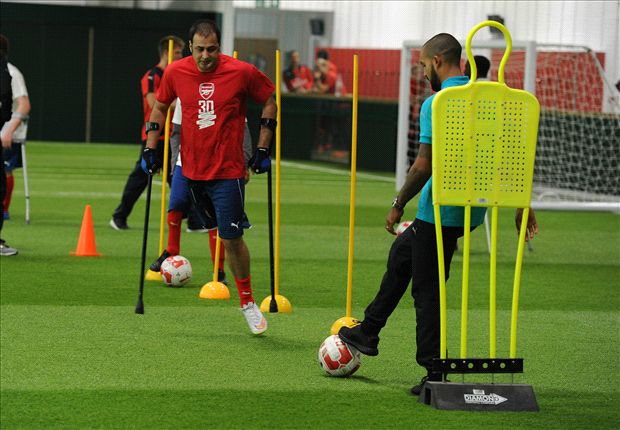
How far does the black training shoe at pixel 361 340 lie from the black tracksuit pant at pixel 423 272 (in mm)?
323

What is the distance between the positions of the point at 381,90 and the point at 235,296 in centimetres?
1802

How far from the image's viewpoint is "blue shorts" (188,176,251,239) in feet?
29.1

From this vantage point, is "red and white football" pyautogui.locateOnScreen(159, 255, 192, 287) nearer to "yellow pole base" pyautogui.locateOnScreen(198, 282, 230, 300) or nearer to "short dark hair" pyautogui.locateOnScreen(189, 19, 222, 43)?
"yellow pole base" pyautogui.locateOnScreen(198, 282, 230, 300)

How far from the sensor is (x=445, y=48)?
22.9 feet

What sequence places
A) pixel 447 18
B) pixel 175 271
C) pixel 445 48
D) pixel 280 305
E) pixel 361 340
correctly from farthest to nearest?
1. pixel 447 18
2. pixel 175 271
3. pixel 280 305
4. pixel 361 340
5. pixel 445 48

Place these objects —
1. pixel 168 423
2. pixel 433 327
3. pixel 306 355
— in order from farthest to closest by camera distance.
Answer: pixel 306 355 < pixel 433 327 < pixel 168 423

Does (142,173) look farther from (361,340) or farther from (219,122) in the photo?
(361,340)

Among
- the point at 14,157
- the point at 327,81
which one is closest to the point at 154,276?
the point at 14,157

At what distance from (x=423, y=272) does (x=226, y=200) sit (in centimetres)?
209

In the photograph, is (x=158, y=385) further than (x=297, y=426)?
Yes

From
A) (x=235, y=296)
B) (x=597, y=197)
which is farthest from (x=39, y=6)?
(x=235, y=296)

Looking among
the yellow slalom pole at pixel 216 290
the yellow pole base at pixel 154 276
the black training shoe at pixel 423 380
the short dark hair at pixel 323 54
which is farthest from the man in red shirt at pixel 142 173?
the short dark hair at pixel 323 54

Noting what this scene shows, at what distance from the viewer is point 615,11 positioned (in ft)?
68.6

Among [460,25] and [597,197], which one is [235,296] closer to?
[597,197]
